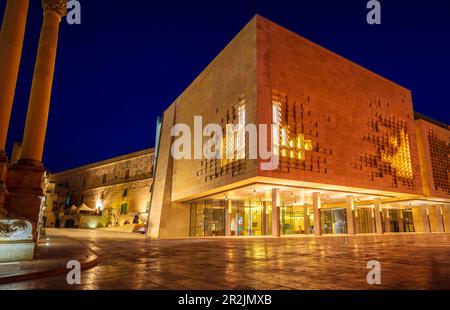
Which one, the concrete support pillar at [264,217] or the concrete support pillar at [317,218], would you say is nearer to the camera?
the concrete support pillar at [317,218]

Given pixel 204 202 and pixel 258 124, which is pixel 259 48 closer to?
pixel 258 124

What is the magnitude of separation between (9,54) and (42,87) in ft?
7.78

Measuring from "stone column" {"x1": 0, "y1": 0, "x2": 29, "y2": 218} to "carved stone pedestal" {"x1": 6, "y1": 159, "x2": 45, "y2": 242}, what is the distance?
0.50m

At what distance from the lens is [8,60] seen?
1130cm

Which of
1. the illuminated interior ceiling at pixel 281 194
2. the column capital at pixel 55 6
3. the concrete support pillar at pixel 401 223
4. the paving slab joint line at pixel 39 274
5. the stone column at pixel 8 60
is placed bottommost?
the paving slab joint line at pixel 39 274

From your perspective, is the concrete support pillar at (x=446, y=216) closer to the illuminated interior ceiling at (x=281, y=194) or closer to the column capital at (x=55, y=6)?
the illuminated interior ceiling at (x=281, y=194)

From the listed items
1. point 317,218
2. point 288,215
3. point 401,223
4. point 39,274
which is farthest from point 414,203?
point 39,274

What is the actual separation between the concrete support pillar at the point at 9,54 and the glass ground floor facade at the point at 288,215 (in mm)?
21482

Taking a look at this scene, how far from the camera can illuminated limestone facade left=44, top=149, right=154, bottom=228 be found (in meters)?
52.1

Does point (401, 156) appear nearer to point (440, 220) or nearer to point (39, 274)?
point (440, 220)

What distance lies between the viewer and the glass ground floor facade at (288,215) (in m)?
33.5

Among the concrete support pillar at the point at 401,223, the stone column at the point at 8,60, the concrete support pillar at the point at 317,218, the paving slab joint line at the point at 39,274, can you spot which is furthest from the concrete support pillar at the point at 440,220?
the stone column at the point at 8,60

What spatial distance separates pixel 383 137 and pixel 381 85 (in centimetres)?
682
